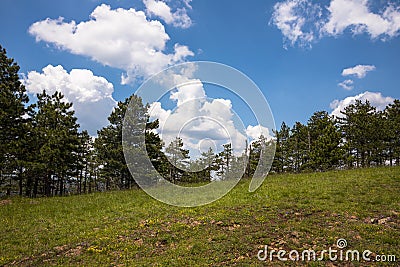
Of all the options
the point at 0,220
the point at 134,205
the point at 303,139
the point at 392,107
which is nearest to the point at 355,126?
the point at 392,107

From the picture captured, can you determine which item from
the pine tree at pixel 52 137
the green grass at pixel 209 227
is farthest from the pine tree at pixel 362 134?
the pine tree at pixel 52 137

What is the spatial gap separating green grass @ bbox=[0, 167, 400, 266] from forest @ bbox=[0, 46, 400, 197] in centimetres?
243

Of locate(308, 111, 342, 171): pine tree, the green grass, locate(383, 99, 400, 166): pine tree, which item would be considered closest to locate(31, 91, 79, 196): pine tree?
the green grass

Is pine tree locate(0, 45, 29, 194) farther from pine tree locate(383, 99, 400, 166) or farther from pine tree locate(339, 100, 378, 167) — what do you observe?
pine tree locate(383, 99, 400, 166)

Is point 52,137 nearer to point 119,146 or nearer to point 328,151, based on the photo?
point 119,146

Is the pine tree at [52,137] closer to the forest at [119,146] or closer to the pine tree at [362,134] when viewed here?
the forest at [119,146]

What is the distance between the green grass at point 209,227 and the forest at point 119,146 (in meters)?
2.43

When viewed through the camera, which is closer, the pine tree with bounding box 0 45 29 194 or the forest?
the forest

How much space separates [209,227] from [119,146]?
2425 centimetres

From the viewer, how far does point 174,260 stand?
32.1 feet

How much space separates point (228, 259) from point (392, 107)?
168 ft

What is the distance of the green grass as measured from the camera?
10.2 m

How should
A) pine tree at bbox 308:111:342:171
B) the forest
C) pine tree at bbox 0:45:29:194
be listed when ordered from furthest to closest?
pine tree at bbox 308:111:342:171, pine tree at bbox 0:45:29:194, the forest

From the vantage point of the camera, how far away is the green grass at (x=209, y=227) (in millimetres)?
10172
